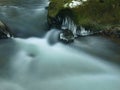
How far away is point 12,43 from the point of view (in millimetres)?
16078

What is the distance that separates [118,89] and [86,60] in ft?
8.30

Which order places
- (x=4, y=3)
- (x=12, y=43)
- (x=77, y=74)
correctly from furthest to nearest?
(x=4, y=3), (x=12, y=43), (x=77, y=74)

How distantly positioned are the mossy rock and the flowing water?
0.71m

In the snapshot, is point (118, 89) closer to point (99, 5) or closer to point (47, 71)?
point (47, 71)

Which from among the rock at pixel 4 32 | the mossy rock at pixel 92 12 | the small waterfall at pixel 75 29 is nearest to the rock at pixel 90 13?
the mossy rock at pixel 92 12

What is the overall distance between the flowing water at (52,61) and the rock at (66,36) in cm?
25

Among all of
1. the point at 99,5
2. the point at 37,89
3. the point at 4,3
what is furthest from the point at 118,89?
the point at 4,3

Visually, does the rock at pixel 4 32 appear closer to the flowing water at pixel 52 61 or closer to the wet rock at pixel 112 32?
the flowing water at pixel 52 61

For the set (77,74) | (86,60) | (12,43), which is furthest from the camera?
(12,43)

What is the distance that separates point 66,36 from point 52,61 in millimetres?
2045

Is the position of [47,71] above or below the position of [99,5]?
below

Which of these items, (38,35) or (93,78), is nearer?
(93,78)

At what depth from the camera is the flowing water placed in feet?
42.1

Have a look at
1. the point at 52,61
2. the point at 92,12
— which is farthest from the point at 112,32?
the point at 52,61
